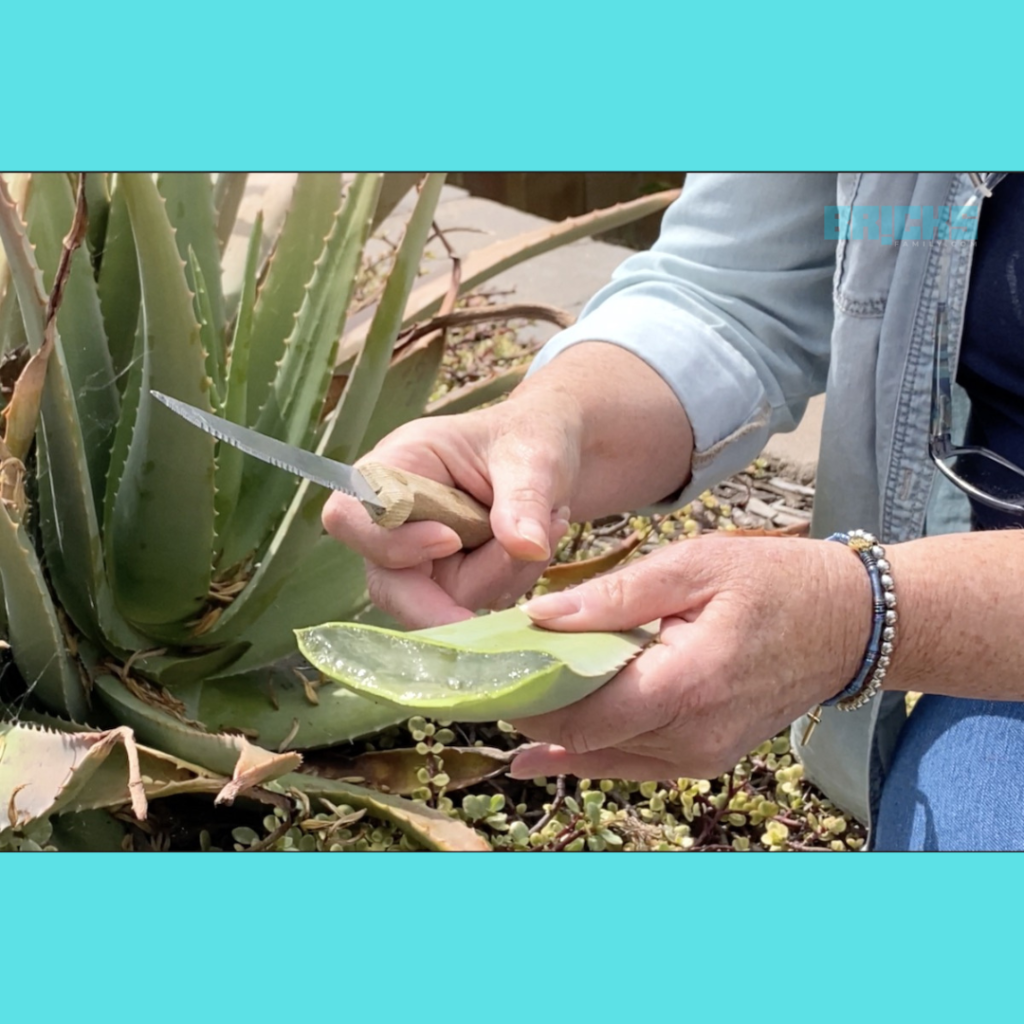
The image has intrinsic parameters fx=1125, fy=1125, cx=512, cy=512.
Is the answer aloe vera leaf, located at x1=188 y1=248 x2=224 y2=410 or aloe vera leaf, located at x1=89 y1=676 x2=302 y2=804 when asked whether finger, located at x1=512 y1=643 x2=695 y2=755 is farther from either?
aloe vera leaf, located at x1=188 y1=248 x2=224 y2=410

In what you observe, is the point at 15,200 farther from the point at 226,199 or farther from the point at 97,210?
the point at 226,199

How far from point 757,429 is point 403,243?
0.44 metres

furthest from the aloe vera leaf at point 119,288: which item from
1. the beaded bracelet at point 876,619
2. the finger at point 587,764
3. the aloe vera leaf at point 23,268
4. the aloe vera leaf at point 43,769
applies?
the beaded bracelet at point 876,619

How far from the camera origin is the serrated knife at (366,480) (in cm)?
84

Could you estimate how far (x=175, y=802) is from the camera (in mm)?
1289

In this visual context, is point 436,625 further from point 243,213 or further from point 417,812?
point 243,213

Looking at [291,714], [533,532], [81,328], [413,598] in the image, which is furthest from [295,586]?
[533,532]

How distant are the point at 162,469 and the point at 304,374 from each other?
0.24m

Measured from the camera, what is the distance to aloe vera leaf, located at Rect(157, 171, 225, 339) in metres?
1.33

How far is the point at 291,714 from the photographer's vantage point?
1.31 meters

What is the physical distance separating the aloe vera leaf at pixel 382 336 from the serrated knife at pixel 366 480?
0.38 meters

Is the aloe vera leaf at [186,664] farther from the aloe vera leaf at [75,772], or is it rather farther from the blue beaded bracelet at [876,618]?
the blue beaded bracelet at [876,618]

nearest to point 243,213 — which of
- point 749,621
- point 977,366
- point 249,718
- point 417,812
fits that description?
point 249,718

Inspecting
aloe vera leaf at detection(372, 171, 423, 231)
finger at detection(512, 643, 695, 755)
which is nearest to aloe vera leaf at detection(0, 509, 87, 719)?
finger at detection(512, 643, 695, 755)
